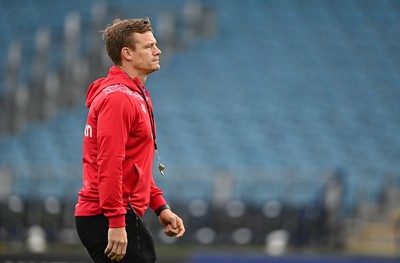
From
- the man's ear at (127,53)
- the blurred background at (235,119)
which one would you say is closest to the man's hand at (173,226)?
the man's ear at (127,53)

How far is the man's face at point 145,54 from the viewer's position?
13.6ft

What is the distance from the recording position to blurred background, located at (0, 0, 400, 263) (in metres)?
13.4

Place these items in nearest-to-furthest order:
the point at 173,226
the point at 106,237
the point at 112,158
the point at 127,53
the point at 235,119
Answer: the point at 112,158
the point at 106,237
the point at 127,53
the point at 173,226
the point at 235,119

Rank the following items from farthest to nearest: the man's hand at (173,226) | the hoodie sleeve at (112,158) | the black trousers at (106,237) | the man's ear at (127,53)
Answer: the man's hand at (173,226) < the man's ear at (127,53) < the black trousers at (106,237) < the hoodie sleeve at (112,158)

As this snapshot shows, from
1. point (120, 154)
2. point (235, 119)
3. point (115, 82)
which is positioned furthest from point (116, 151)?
point (235, 119)

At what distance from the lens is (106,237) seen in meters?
4.01

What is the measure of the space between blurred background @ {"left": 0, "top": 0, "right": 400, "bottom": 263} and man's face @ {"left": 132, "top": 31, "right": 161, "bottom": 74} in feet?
28.7

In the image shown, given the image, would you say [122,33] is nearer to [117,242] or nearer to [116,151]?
[116,151]

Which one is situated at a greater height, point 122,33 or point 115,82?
point 122,33

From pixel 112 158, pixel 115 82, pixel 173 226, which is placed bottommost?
pixel 173 226

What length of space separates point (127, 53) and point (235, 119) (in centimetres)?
1247

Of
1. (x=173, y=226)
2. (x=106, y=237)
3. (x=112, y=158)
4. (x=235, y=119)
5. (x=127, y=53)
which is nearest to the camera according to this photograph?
(x=112, y=158)

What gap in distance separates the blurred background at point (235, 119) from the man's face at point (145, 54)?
28.7ft

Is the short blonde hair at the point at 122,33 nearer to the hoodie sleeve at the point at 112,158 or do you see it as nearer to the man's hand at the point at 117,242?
the hoodie sleeve at the point at 112,158
